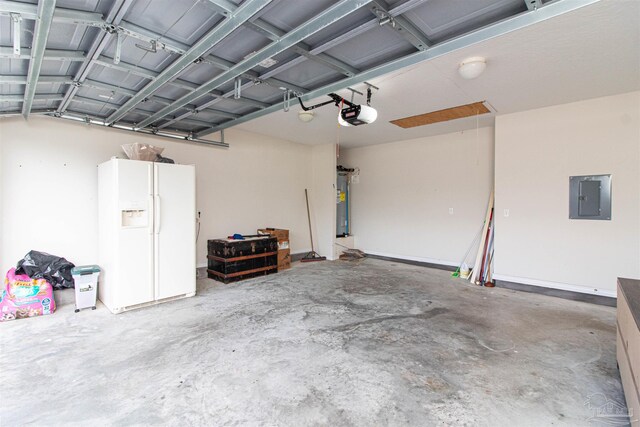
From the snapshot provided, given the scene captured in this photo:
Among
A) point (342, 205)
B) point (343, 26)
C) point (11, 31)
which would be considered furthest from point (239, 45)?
point (342, 205)

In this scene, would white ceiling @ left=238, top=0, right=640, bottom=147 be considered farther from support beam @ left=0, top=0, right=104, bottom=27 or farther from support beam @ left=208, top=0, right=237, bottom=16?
support beam @ left=0, top=0, right=104, bottom=27

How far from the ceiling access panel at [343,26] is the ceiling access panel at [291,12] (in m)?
0.24

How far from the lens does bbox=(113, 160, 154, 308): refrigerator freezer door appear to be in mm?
3572

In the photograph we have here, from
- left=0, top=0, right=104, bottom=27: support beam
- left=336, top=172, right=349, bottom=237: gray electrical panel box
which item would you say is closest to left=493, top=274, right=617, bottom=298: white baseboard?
left=336, top=172, right=349, bottom=237: gray electrical panel box

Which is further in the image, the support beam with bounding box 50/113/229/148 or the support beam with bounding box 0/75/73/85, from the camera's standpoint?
the support beam with bounding box 50/113/229/148

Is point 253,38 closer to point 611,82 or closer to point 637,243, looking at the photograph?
point 611,82

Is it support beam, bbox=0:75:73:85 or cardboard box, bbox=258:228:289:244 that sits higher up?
support beam, bbox=0:75:73:85

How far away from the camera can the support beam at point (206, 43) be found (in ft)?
5.94

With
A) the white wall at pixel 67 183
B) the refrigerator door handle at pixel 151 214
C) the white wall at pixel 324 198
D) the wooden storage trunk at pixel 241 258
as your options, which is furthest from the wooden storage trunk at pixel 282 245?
the refrigerator door handle at pixel 151 214

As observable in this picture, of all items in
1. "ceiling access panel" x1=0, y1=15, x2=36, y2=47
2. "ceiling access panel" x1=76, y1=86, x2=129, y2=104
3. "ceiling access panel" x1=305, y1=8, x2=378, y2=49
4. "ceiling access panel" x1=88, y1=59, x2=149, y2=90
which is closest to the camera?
"ceiling access panel" x1=0, y1=15, x2=36, y2=47

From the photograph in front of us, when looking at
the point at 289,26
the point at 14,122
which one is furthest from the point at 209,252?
the point at 289,26

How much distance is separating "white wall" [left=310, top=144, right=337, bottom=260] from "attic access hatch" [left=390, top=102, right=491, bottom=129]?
213cm

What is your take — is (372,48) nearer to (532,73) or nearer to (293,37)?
(293,37)

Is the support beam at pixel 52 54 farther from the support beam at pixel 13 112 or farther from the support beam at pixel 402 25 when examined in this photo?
the support beam at pixel 402 25
